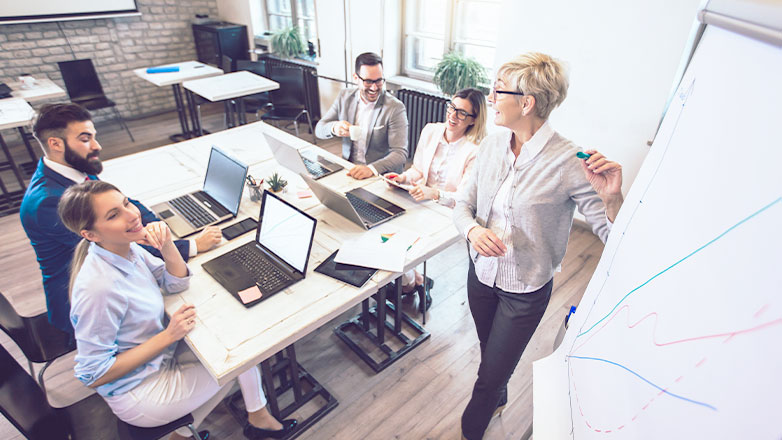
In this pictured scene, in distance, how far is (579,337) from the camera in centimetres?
94

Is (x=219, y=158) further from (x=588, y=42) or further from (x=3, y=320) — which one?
(x=588, y=42)

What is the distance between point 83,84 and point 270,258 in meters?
4.96

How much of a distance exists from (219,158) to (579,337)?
188 cm

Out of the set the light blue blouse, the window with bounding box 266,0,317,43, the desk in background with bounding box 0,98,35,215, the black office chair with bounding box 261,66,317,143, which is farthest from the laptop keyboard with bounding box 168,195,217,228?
the window with bounding box 266,0,317,43

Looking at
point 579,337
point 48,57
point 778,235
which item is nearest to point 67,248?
point 579,337

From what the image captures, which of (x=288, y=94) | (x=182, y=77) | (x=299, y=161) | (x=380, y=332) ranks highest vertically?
(x=299, y=161)

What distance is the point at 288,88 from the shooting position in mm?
5078

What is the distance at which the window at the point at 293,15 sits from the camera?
18.7 feet

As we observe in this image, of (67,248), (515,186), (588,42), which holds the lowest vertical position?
(67,248)

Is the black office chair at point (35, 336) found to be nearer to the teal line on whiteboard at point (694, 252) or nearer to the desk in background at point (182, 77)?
the teal line on whiteboard at point (694, 252)

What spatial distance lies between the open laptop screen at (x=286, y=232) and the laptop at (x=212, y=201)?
298 mm

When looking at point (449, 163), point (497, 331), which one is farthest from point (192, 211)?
point (497, 331)

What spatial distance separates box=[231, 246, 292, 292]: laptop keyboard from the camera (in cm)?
165

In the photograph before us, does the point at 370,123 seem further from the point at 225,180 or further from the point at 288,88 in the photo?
the point at 288,88
